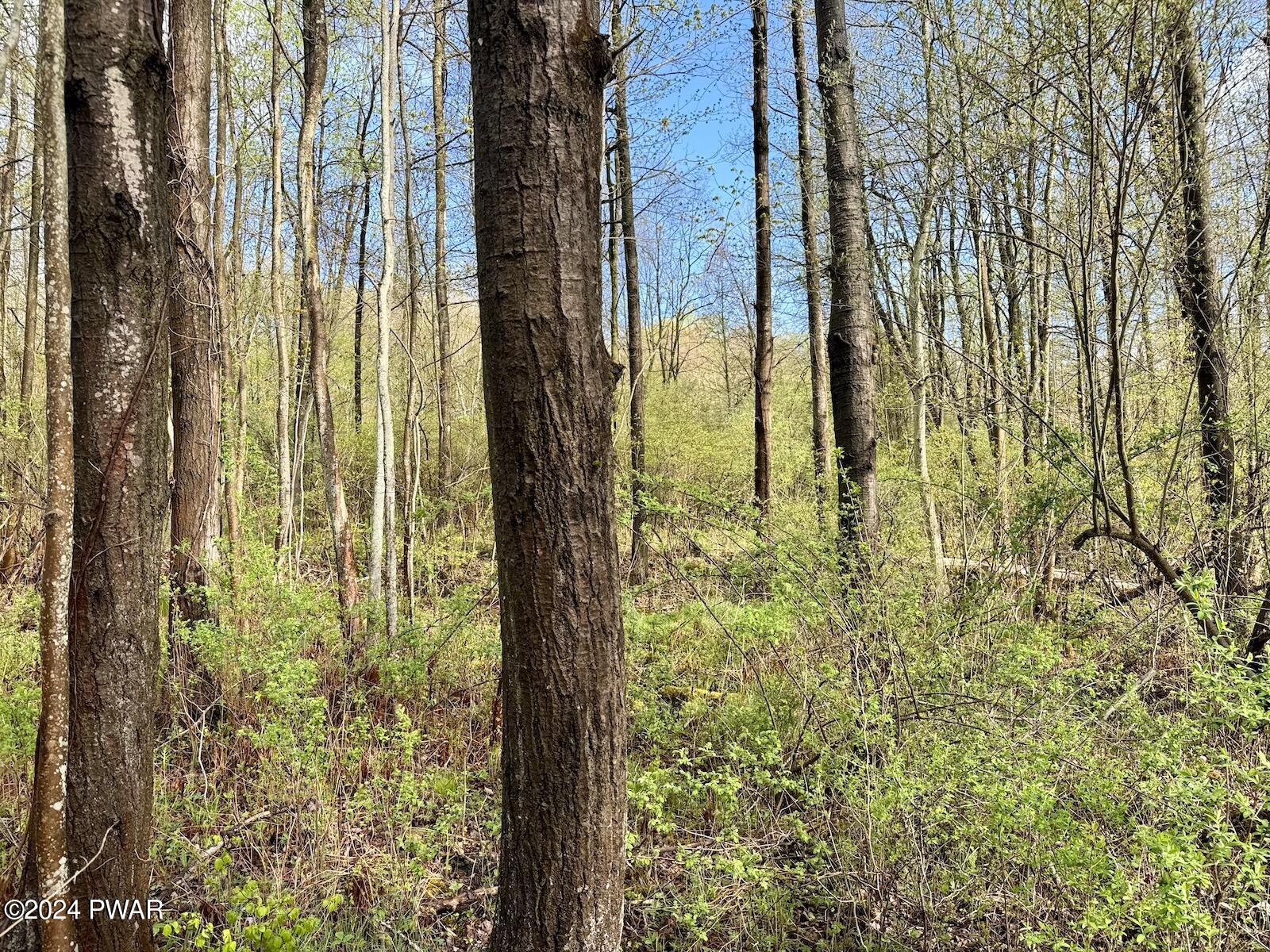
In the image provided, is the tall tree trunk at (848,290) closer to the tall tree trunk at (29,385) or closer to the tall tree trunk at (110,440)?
the tall tree trunk at (110,440)

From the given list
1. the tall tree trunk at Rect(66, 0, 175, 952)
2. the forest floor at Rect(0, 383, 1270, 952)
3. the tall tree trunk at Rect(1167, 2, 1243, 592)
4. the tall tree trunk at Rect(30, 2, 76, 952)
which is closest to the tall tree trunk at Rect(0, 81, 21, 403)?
the forest floor at Rect(0, 383, 1270, 952)

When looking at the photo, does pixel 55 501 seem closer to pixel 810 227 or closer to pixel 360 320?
pixel 810 227

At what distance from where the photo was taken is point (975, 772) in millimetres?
2566

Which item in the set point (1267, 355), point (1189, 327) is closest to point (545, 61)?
point (1189, 327)

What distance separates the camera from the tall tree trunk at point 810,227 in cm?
Answer: 761

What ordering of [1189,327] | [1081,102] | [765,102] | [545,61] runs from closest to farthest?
[545,61] < [1081,102] < [1189,327] < [765,102]

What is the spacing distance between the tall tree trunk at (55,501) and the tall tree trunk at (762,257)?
6419 mm

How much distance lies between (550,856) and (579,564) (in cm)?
74

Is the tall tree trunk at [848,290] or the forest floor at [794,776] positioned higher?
the tall tree trunk at [848,290]

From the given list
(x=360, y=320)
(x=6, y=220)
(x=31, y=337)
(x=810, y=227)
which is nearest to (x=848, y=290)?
(x=810, y=227)

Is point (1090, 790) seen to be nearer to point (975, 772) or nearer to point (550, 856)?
point (975, 772)

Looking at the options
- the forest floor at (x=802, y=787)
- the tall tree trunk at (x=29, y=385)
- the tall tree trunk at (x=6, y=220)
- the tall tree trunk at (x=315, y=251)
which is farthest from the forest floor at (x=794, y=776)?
the tall tree trunk at (x=6, y=220)

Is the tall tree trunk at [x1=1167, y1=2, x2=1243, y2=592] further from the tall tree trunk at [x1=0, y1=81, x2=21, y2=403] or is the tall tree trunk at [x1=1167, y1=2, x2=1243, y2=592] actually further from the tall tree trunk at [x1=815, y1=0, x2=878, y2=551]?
the tall tree trunk at [x1=0, y1=81, x2=21, y2=403]

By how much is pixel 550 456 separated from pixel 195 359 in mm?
4186
